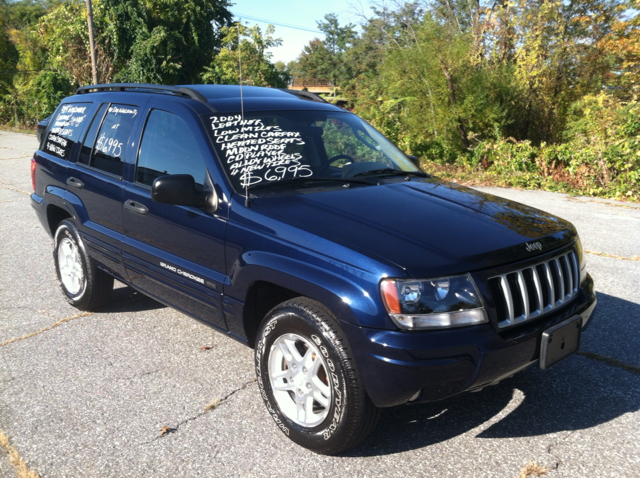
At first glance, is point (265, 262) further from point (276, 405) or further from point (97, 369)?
point (97, 369)

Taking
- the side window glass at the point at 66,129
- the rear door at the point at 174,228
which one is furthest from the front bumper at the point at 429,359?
the side window glass at the point at 66,129

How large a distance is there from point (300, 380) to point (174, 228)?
1349 mm

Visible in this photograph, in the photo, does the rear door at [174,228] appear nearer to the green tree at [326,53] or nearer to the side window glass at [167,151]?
the side window glass at [167,151]

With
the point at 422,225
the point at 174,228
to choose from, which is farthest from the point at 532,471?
the point at 174,228

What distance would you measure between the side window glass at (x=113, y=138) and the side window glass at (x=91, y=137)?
0.22 ft

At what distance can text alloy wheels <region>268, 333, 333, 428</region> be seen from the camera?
2.93 m

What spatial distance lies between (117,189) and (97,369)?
4.26 ft

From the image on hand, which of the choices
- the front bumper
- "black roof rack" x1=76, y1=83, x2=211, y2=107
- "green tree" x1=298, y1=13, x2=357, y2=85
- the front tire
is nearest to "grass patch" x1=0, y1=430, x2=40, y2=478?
the front tire

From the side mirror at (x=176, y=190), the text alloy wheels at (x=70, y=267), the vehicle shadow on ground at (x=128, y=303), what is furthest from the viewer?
the vehicle shadow on ground at (x=128, y=303)

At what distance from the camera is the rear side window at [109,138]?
4.30 m

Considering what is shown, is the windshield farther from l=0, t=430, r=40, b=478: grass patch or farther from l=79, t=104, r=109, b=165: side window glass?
l=0, t=430, r=40, b=478: grass patch

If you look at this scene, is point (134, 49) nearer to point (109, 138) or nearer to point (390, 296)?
point (109, 138)

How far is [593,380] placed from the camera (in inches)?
147

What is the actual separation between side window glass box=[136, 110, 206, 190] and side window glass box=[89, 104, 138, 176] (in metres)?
0.27
